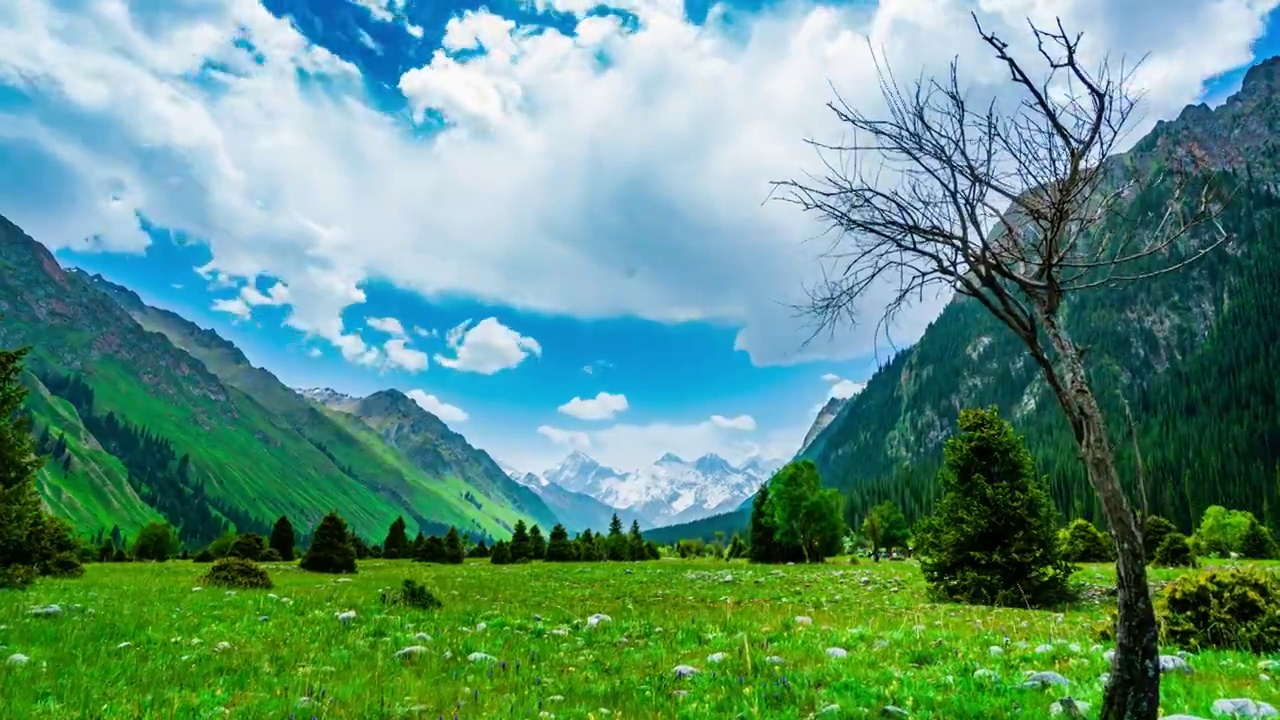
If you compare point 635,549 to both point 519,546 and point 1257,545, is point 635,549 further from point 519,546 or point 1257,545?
point 1257,545

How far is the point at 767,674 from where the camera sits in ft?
27.1

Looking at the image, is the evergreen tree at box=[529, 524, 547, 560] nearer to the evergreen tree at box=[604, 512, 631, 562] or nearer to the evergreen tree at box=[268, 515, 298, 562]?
the evergreen tree at box=[604, 512, 631, 562]

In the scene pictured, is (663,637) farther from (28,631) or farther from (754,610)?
(28,631)

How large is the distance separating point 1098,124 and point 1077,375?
236 cm

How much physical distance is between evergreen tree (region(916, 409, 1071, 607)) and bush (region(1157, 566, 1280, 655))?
931cm

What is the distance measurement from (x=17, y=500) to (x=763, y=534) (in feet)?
187

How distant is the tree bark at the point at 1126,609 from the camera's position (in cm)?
486

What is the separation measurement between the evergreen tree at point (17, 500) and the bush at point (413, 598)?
14092 mm

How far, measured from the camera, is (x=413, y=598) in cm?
1706

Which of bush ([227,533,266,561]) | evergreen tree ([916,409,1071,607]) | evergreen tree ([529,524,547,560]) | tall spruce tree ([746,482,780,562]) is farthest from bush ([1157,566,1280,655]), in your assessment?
evergreen tree ([529,524,547,560])

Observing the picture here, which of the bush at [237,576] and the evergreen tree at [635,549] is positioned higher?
the bush at [237,576]

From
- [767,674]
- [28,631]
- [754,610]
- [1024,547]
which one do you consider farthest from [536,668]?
[1024,547]

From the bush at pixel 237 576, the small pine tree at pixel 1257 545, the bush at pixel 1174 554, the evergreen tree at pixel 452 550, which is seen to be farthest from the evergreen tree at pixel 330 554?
the small pine tree at pixel 1257 545

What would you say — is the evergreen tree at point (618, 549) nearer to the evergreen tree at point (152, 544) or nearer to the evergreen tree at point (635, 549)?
the evergreen tree at point (635, 549)
